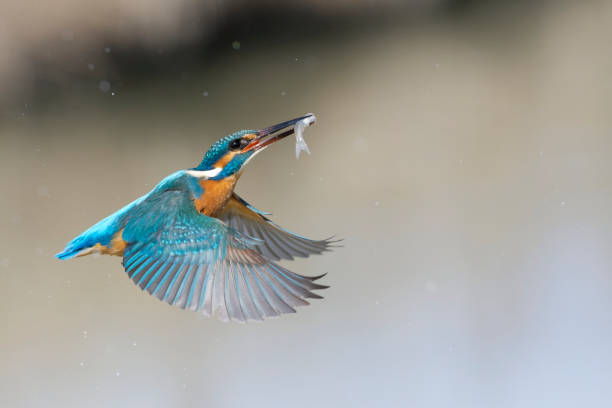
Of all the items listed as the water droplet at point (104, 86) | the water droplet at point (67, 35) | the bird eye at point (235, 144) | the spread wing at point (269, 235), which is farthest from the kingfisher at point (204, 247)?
the water droplet at point (104, 86)

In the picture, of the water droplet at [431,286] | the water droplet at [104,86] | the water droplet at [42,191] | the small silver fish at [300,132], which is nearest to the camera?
the small silver fish at [300,132]

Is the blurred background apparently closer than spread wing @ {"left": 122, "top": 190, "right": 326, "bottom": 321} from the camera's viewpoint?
No

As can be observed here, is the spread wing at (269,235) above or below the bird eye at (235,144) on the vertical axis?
below

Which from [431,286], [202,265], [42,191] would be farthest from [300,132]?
[42,191]

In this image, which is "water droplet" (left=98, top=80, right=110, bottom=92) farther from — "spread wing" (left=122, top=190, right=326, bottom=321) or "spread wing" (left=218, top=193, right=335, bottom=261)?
"spread wing" (left=122, top=190, right=326, bottom=321)

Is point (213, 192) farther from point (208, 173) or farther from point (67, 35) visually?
point (67, 35)

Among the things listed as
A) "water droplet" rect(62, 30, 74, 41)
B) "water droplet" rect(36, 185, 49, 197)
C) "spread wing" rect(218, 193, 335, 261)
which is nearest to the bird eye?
"spread wing" rect(218, 193, 335, 261)

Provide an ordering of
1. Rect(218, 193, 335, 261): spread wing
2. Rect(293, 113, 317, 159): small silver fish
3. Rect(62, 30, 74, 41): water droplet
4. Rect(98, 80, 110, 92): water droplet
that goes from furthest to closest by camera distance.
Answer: Rect(98, 80, 110, 92): water droplet
Rect(62, 30, 74, 41): water droplet
Rect(218, 193, 335, 261): spread wing
Rect(293, 113, 317, 159): small silver fish

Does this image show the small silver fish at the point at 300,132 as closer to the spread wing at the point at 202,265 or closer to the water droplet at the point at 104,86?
the spread wing at the point at 202,265
